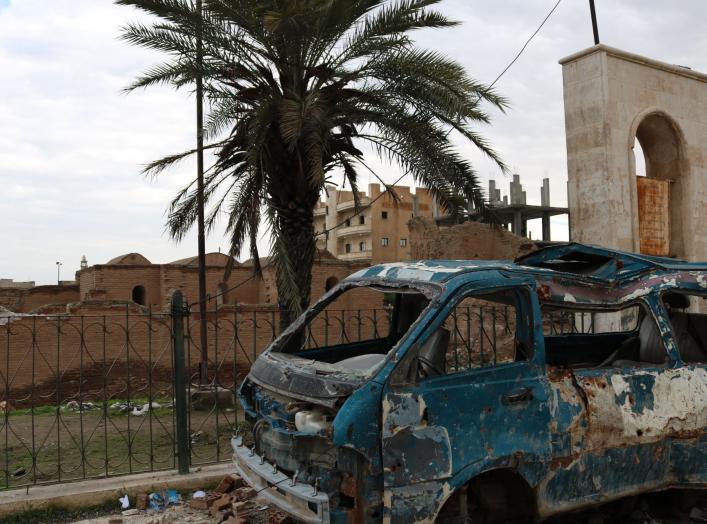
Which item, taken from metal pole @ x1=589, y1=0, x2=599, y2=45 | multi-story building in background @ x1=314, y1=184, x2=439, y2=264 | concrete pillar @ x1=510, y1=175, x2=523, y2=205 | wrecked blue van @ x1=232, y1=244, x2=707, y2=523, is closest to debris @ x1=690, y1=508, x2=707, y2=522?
wrecked blue van @ x1=232, y1=244, x2=707, y2=523

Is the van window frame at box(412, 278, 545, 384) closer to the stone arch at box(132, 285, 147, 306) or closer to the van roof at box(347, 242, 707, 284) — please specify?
the van roof at box(347, 242, 707, 284)

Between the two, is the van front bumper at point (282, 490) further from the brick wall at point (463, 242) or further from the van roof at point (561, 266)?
the brick wall at point (463, 242)

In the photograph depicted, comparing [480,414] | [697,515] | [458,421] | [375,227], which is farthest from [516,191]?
[458,421]

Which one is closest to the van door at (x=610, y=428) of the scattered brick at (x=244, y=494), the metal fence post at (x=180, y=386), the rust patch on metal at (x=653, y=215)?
the scattered brick at (x=244, y=494)

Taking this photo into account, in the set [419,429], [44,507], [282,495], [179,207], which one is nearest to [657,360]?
[419,429]

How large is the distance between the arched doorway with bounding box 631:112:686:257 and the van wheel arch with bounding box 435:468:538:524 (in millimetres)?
7394

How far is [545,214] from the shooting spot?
30469mm

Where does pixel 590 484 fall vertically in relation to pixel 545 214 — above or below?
below

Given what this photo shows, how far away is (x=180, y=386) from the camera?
19.5 feet

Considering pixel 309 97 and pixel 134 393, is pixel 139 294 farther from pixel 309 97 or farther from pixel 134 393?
pixel 309 97

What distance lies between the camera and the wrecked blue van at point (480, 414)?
3.52 m

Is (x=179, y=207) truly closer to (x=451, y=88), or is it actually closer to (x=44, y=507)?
(x=451, y=88)

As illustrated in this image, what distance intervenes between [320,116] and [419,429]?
227 inches

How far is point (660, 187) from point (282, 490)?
9322mm
